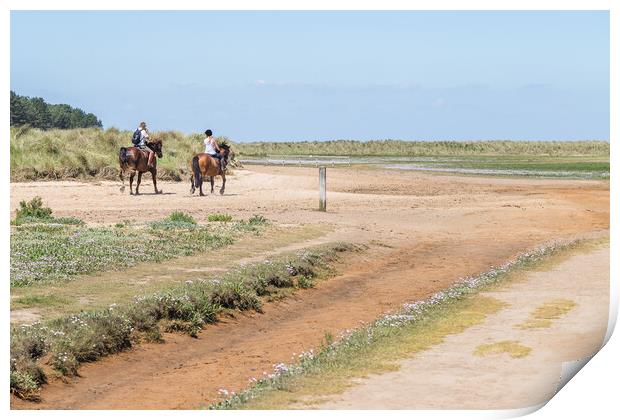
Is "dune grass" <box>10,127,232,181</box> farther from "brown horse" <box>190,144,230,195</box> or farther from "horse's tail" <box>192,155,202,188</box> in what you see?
"brown horse" <box>190,144,230,195</box>

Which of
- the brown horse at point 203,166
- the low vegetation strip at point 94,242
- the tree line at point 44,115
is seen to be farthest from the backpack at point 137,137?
the tree line at point 44,115

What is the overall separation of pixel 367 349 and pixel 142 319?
3336 millimetres

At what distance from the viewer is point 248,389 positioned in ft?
37.6

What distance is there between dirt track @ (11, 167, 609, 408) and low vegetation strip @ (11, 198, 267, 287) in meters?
2.00

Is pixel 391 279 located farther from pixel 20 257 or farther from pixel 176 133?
pixel 176 133

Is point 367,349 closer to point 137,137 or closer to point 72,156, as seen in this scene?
point 137,137

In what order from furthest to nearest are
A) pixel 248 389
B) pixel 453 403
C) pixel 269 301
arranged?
pixel 269 301
pixel 248 389
pixel 453 403

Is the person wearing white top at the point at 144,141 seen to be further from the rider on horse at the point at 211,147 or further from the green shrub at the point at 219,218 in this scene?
the green shrub at the point at 219,218

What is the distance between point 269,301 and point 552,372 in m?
6.87

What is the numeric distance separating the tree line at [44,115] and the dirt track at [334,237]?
28835 millimetres

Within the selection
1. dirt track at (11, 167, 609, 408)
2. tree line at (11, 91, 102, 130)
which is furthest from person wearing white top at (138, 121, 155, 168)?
tree line at (11, 91, 102, 130)

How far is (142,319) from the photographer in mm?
14570

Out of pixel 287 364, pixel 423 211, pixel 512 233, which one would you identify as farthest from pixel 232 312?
pixel 423 211

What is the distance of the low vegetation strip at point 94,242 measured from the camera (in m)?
17.9
